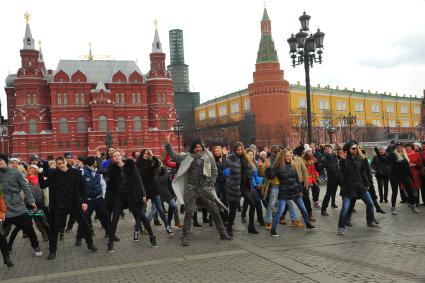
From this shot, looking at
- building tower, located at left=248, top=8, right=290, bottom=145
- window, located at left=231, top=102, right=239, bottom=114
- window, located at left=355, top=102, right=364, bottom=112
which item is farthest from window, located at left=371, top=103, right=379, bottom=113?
window, located at left=231, top=102, right=239, bottom=114

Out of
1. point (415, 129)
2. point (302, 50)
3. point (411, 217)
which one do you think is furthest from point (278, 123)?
point (411, 217)

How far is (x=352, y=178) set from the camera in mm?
9023

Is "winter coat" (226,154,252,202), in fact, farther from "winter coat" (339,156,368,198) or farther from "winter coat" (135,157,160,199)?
"winter coat" (339,156,368,198)

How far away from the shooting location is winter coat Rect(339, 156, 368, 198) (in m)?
9.00

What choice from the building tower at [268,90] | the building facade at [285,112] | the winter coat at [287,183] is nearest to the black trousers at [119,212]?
the winter coat at [287,183]

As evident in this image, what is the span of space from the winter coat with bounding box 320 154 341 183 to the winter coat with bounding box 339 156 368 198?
2.63 metres

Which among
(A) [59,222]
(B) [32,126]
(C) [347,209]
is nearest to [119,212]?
(A) [59,222]

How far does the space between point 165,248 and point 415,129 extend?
116 meters

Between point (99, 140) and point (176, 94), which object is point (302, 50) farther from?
point (176, 94)

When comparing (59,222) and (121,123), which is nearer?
(59,222)

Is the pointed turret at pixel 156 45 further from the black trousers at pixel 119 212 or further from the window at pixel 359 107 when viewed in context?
the black trousers at pixel 119 212

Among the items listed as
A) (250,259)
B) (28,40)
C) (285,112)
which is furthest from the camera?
(285,112)

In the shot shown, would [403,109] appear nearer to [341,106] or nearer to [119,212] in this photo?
[341,106]

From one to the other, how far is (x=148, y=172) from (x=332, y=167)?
16.4 feet
